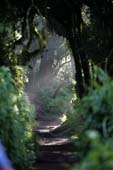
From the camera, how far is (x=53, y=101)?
31516 millimetres

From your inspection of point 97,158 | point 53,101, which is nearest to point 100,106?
point 97,158

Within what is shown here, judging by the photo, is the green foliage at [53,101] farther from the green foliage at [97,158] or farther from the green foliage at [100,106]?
the green foliage at [97,158]

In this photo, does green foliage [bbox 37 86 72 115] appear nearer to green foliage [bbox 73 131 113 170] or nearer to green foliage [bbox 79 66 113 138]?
green foliage [bbox 79 66 113 138]

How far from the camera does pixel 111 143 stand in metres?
4.45

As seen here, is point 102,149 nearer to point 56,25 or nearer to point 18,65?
point 18,65

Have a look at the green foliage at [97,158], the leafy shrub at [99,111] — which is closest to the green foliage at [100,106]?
the leafy shrub at [99,111]

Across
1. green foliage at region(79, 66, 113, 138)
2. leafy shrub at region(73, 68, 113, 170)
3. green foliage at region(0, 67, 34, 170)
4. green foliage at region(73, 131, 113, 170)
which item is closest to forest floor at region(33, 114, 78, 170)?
leafy shrub at region(73, 68, 113, 170)

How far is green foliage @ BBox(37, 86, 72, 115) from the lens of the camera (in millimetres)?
30656

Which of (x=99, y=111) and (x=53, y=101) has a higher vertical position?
(x=99, y=111)

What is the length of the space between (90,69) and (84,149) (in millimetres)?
11483

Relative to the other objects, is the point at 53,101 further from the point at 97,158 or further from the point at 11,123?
the point at 97,158

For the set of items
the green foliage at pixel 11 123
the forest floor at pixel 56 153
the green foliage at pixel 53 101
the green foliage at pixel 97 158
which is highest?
the green foliage at pixel 97 158

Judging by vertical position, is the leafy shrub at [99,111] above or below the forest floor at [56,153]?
above

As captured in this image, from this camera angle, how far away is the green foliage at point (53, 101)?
3066cm
